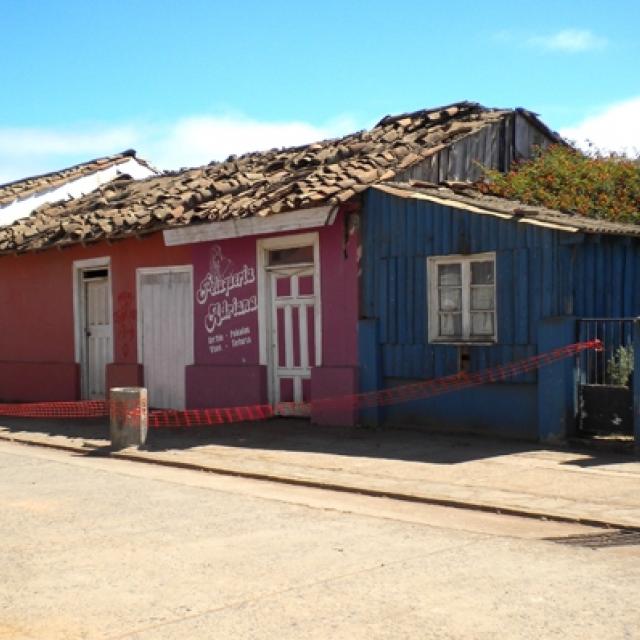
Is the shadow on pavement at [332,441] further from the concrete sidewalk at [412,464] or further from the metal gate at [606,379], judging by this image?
the metal gate at [606,379]

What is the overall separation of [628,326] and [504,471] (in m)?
3.11

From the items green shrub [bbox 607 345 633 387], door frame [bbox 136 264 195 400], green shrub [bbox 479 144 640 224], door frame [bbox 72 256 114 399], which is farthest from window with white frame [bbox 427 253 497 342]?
door frame [bbox 72 256 114 399]

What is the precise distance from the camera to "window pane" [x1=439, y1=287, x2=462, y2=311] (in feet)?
41.3

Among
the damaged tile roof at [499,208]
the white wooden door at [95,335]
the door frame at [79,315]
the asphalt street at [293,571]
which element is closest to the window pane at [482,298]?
the damaged tile roof at [499,208]

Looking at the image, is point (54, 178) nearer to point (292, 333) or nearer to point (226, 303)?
point (226, 303)

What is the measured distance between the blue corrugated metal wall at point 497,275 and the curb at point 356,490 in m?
3.32

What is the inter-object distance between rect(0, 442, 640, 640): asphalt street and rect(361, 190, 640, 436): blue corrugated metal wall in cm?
391

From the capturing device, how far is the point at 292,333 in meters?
14.7

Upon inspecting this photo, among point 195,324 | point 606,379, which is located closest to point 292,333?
point 195,324

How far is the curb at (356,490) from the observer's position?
7.66m

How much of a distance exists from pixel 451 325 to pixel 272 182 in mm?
4478

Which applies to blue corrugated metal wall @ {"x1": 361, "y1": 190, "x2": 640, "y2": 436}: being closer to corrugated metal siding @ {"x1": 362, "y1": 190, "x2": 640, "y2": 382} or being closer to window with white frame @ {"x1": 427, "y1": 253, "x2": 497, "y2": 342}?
corrugated metal siding @ {"x1": 362, "y1": 190, "x2": 640, "y2": 382}

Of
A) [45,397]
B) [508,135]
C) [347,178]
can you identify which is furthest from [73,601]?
[45,397]

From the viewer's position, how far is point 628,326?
1199 cm
